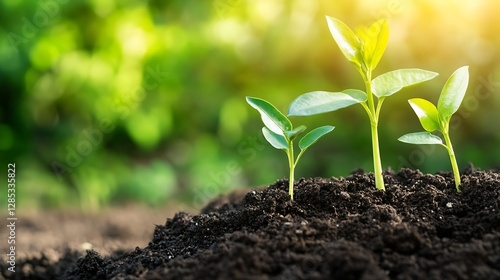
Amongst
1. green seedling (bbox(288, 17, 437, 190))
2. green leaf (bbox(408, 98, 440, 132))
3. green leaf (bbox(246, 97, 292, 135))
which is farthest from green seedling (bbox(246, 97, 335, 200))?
green leaf (bbox(408, 98, 440, 132))

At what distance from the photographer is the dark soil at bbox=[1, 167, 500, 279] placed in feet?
3.43

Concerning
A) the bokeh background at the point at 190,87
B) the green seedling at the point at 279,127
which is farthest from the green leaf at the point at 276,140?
the bokeh background at the point at 190,87

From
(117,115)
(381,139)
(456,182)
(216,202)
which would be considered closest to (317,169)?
(381,139)

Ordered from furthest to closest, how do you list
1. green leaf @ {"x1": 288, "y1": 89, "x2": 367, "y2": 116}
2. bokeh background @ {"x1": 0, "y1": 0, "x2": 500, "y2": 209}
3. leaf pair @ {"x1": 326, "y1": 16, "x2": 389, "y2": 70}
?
bokeh background @ {"x1": 0, "y1": 0, "x2": 500, "y2": 209} < leaf pair @ {"x1": 326, "y1": 16, "x2": 389, "y2": 70} < green leaf @ {"x1": 288, "y1": 89, "x2": 367, "y2": 116}

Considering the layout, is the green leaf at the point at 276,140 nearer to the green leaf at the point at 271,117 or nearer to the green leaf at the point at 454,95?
the green leaf at the point at 271,117

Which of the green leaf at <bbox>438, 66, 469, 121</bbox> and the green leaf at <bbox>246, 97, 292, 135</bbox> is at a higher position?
the green leaf at <bbox>246, 97, 292, 135</bbox>

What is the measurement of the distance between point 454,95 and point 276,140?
0.37 m

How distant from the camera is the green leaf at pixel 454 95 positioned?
1.36 meters

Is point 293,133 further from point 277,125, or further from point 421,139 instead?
point 421,139

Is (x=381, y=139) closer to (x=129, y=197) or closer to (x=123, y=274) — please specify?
(x=129, y=197)

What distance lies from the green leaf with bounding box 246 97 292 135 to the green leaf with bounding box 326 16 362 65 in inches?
7.1

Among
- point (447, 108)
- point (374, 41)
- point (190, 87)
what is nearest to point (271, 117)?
point (374, 41)

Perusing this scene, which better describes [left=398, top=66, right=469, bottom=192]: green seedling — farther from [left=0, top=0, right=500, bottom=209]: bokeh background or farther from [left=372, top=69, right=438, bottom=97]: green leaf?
[left=0, top=0, right=500, bottom=209]: bokeh background

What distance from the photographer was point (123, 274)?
126 centimetres
